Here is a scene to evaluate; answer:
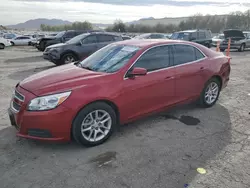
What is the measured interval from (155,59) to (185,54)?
85cm

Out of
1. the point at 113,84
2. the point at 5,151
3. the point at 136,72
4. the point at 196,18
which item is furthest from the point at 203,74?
the point at 196,18

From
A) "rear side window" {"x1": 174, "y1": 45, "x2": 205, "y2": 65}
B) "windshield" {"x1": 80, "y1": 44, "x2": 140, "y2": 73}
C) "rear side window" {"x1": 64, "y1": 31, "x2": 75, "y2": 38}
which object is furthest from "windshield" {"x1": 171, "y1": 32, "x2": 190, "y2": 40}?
"windshield" {"x1": 80, "y1": 44, "x2": 140, "y2": 73}

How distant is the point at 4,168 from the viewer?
298 cm

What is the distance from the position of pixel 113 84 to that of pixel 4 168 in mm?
1882

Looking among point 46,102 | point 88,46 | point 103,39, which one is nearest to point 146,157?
point 46,102

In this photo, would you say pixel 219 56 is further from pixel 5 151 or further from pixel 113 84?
pixel 5 151

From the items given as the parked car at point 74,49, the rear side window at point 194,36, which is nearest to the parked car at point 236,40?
the rear side window at point 194,36

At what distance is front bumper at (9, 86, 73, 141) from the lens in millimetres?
3072

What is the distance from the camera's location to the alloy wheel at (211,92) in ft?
16.6

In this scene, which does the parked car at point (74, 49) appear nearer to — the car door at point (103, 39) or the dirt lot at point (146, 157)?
the car door at point (103, 39)

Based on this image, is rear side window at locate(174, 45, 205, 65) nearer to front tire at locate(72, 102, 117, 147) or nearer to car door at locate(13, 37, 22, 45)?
front tire at locate(72, 102, 117, 147)

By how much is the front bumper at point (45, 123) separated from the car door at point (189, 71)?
224 centimetres

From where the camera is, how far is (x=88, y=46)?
10.3 m

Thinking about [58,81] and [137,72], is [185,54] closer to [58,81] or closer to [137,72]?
[137,72]
